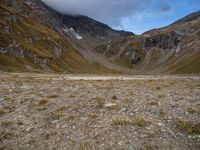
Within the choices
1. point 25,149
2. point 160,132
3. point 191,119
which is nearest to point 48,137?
point 25,149

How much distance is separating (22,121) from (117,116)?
616 centimetres

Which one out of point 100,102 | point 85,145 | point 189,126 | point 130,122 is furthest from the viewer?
point 100,102

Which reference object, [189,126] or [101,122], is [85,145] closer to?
[101,122]

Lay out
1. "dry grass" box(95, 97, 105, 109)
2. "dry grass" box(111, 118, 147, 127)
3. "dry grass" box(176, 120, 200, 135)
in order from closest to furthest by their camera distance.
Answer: "dry grass" box(176, 120, 200, 135)
"dry grass" box(111, 118, 147, 127)
"dry grass" box(95, 97, 105, 109)

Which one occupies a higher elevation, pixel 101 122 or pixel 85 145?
pixel 101 122

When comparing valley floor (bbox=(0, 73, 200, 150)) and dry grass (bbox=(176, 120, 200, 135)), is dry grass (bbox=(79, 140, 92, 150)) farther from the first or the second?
dry grass (bbox=(176, 120, 200, 135))

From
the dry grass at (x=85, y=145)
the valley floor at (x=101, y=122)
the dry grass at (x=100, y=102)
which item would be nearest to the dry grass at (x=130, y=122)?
the valley floor at (x=101, y=122)

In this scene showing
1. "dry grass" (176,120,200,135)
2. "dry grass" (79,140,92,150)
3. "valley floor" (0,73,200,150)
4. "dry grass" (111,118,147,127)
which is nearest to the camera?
"dry grass" (79,140,92,150)

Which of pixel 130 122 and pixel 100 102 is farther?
pixel 100 102

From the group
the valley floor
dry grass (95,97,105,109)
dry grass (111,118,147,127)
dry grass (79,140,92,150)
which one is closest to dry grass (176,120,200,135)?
the valley floor

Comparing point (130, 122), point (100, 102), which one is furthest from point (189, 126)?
point (100, 102)

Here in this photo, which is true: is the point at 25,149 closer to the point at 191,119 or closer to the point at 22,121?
the point at 22,121

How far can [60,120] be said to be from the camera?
637 inches

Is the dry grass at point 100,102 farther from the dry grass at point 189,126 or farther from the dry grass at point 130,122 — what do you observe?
the dry grass at point 189,126
